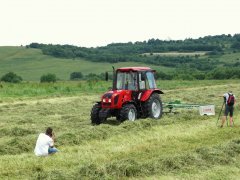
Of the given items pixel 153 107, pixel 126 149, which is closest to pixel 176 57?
pixel 153 107

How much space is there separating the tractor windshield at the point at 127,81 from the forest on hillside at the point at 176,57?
45736 millimetres

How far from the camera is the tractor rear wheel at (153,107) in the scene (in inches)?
711

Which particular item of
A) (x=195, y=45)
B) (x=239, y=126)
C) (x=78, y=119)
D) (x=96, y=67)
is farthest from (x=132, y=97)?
(x=195, y=45)

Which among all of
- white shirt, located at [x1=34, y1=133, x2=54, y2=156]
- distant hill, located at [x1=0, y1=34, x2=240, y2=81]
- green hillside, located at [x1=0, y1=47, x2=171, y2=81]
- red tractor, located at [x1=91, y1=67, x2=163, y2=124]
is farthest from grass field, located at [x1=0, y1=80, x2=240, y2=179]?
green hillside, located at [x1=0, y1=47, x2=171, y2=81]

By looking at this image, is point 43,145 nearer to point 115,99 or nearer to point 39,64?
point 115,99

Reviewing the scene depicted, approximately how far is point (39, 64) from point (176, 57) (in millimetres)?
30715

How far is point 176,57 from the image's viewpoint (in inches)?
4040

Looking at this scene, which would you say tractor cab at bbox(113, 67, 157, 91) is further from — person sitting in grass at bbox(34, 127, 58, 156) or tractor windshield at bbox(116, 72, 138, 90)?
person sitting in grass at bbox(34, 127, 58, 156)

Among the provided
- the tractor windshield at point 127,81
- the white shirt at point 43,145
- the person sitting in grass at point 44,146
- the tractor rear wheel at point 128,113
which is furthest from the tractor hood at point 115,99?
the white shirt at point 43,145

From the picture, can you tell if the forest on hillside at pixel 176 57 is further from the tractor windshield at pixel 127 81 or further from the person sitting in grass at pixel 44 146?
the person sitting in grass at pixel 44 146

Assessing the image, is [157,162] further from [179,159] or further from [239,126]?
[239,126]

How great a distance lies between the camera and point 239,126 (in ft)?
54.9

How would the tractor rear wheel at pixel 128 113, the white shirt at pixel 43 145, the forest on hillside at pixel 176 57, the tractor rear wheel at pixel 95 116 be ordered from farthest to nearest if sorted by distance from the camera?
the forest on hillside at pixel 176 57 < the tractor rear wheel at pixel 95 116 < the tractor rear wheel at pixel 128 113 < the white shirt at pixel 43 145

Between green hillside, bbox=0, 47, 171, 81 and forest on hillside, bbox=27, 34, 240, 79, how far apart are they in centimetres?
333
